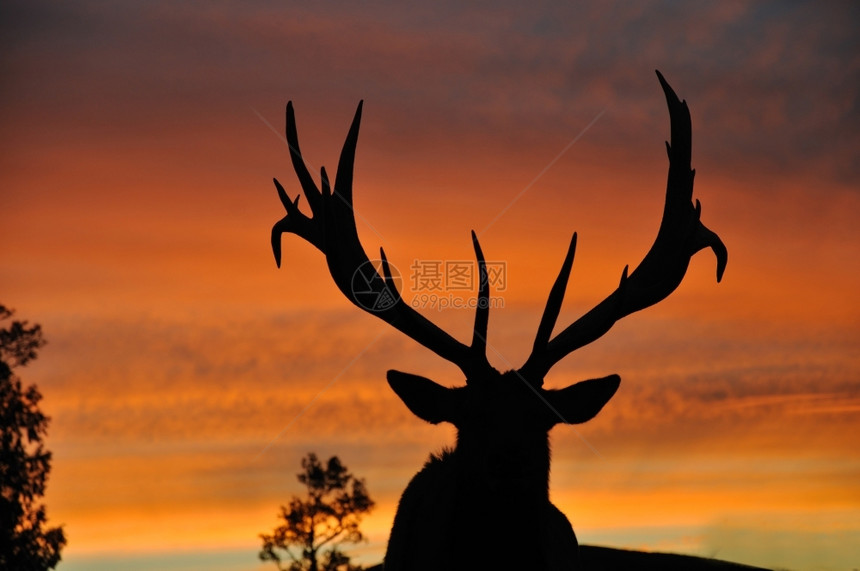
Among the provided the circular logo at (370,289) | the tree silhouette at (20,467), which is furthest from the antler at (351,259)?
the tree silhouette at (20,467)

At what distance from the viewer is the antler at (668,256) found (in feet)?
25.9

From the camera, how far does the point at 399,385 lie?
23.9 feet

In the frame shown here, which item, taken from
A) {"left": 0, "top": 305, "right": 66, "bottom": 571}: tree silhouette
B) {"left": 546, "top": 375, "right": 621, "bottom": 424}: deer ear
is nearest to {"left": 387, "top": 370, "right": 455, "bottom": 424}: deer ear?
{"left": 546, "top": 375, "right": 621, "bottom": 424}: deer ear

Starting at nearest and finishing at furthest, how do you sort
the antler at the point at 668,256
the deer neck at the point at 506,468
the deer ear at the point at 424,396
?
the deer neck at the point at 506,468 < the deer ear at the point at 424,396 < the antler at the point at 668,256

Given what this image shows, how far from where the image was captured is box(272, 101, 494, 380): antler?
24.5 ft

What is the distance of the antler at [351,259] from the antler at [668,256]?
1.97 feet

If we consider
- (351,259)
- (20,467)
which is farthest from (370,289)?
(20,467)

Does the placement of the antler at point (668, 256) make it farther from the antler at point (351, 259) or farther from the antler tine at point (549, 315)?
the antler at point (351, 259)

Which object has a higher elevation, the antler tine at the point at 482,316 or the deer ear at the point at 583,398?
the antler tine at the point at 482,316

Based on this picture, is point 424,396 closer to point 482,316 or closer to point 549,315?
point 482,316

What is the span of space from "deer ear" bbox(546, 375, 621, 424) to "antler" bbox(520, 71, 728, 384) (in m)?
0.30

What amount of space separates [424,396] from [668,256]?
9.63ft

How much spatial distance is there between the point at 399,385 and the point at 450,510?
892mm

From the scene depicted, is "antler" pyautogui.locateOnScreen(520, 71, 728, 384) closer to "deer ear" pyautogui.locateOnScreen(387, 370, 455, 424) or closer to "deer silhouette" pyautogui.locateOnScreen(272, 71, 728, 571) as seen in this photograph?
"deer silhouette" pyautogui.locateOnScreen(272, 71, 728, 571)
